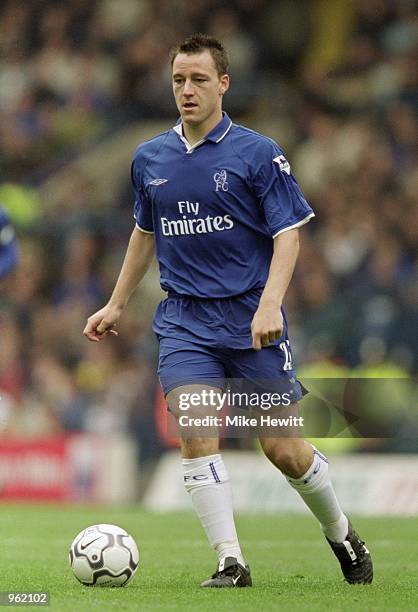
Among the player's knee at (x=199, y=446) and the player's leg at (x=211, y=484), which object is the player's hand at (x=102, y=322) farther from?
the player's knee at (x=199, y=446)

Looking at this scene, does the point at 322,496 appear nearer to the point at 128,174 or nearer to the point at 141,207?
the point at 141,207

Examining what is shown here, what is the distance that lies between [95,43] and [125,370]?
548 cm

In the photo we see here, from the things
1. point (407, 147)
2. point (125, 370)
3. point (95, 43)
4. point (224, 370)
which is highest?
point (95, 43)

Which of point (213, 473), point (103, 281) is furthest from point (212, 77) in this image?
point (103, 281)

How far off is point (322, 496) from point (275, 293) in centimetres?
96

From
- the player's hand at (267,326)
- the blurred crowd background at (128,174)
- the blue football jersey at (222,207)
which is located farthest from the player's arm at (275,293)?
the blurred crowd background at (128,174)

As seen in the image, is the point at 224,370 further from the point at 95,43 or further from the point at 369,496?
the point at 95,43

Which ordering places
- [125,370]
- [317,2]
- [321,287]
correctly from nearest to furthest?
[321,287], [125,370], [317,2]

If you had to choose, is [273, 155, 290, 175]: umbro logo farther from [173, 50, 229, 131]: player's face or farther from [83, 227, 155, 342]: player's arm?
[83, 227, 155, 342]: player's arm

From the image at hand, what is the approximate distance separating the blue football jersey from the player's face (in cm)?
13

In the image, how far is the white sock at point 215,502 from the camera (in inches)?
225

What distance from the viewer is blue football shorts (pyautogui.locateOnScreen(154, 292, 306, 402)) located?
5.84m

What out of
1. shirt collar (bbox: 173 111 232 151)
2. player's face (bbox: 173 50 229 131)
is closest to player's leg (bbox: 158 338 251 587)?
shirt collar (bbox: 173 111 232 151)

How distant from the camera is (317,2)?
17.4m
